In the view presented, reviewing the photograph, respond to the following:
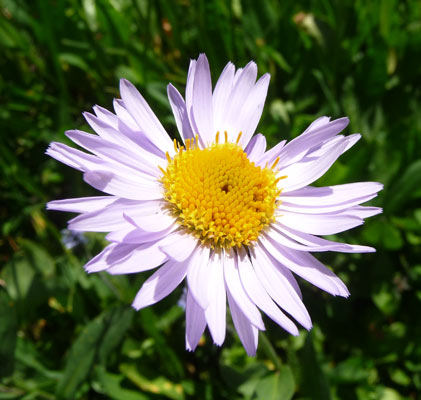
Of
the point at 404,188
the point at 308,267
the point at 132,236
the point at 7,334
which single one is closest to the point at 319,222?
the point at 308,267

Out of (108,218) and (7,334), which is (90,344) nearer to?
(7,334)

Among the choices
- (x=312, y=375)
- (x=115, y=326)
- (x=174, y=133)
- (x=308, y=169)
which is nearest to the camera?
(x=308, y=169)

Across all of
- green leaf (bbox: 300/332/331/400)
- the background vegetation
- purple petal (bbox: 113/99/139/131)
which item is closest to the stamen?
purple petal (bbox: 113/99/139/131)

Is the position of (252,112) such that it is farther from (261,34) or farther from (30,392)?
(30,392)

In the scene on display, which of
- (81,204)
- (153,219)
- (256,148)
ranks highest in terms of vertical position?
(256,148)

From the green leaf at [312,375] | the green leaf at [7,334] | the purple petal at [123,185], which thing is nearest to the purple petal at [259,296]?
the purple petal at [123,185]

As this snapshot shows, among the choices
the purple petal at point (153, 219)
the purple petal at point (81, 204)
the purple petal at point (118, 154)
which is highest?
the purple petal at point (118, 154)

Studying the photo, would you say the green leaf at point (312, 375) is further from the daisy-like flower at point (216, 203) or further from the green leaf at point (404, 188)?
the green leaf at point (404, 188)
